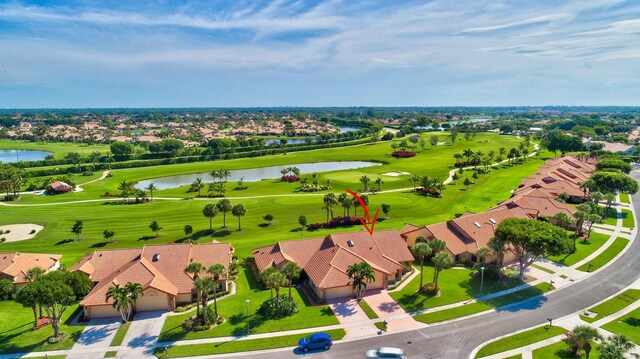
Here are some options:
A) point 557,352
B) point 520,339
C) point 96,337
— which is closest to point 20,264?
point 96,337

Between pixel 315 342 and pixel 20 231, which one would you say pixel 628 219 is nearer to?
pixel 315 342

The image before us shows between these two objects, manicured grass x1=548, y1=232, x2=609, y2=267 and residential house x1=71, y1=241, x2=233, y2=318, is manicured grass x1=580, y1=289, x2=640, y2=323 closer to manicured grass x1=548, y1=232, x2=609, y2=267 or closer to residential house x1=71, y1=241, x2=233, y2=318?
manicured grass x1=548, y1=232, x2=609, y2=267

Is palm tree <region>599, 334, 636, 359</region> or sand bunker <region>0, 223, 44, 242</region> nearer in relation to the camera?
palm tree <region>599, 334, 636, 359</region>

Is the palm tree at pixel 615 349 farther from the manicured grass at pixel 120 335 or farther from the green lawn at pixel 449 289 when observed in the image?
the manicured grass at pixel 120 335

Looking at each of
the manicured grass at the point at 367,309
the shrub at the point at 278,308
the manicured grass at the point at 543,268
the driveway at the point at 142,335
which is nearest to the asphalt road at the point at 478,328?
the manicured grass at the point at 543,268

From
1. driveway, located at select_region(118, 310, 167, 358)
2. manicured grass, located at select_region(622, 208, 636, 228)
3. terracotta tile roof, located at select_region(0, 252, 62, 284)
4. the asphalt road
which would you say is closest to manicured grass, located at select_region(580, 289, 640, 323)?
the asphalt road

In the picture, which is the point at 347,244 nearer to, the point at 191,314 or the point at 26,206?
the point at 191,314
